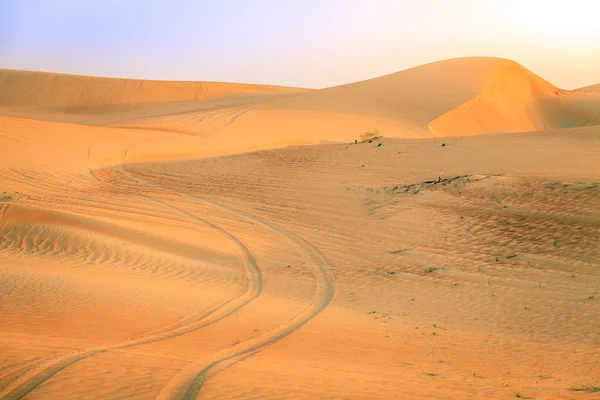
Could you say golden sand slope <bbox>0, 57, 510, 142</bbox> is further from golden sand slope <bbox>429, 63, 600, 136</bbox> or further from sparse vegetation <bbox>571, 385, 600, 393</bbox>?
sparse vegetation <bbox>571, 385, 600, 393</bbox>

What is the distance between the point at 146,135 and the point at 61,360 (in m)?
25.0

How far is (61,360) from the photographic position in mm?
6176

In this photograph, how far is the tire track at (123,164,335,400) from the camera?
5684 millimetres

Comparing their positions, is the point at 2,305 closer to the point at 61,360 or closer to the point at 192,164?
the point at 61,360

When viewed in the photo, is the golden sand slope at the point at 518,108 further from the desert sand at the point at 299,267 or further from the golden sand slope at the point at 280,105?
the desert sand at the point at 299,267

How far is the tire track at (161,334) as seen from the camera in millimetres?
5484

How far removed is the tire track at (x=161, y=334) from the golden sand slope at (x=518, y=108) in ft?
91.4

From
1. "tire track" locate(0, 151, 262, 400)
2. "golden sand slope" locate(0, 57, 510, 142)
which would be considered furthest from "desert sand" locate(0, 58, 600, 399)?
"golden sand slope" locate(0, 57, 510, 142)

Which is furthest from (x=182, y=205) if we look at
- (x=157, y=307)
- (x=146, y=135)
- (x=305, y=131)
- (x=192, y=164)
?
(x=305, y=131)

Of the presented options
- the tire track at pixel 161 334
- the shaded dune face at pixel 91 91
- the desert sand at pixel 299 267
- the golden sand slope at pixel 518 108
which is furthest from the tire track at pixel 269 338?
the shaded dune face at pixel 91 91

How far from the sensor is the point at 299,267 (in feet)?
41.0

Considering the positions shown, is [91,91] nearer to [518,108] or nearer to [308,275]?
[518,108]

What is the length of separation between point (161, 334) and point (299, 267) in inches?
196

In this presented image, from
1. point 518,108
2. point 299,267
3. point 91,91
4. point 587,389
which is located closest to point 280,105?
point 518,108
